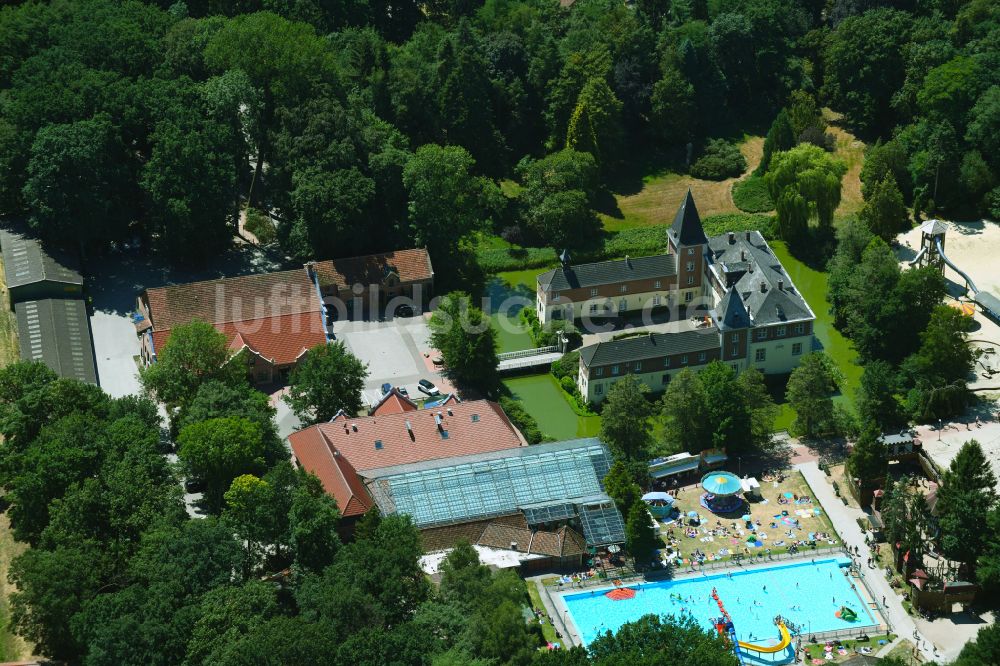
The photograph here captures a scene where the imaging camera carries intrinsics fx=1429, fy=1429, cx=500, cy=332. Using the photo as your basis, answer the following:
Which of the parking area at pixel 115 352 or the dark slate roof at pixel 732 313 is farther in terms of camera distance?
the dark slate roof at pixel 732 313

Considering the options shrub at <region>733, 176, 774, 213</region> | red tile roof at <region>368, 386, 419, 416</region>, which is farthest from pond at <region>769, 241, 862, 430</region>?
red tile roof at <region>368, 386, 419, 416</region>

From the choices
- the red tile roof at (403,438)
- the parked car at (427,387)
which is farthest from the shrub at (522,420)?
the parked car at (427,387)

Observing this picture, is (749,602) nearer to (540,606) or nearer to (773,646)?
(773,646)

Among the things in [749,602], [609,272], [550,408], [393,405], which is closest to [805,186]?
[609,272]

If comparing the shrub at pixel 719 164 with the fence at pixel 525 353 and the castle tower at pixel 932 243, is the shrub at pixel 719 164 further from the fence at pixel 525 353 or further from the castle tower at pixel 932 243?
the fence at pixel 525 353

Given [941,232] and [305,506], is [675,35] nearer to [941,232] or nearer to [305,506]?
[941,232]
